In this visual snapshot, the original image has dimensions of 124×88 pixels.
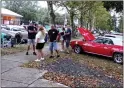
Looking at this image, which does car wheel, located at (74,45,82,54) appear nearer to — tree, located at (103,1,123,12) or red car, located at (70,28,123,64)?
red car, located at (70,28,123,64)

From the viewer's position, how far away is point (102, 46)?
13.0 m

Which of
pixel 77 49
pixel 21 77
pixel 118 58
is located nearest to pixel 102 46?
pixel 118 58

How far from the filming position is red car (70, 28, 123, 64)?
12.3 meters

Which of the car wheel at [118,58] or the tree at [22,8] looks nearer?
the car wheel at [118,58]

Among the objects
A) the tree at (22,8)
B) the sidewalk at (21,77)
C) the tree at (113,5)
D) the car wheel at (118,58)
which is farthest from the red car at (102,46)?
the tree at (22,8)

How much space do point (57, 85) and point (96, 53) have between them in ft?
23.3

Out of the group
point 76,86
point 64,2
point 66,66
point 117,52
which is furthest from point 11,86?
point 64,2

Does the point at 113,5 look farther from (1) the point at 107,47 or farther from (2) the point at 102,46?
(1) the point at 107,47

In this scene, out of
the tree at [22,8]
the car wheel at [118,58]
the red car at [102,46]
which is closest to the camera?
the car wheel at [118,58]

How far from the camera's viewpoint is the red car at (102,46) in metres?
12.3

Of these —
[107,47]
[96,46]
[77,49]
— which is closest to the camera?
[107,47]

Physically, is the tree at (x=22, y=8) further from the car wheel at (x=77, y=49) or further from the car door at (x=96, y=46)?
the car door at (x=96, y=46)

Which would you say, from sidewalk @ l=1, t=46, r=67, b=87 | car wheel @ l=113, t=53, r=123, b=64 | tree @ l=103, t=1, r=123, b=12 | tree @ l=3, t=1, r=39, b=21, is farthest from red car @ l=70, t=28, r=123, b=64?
tree @ l=3, t=1, r=39, b=21

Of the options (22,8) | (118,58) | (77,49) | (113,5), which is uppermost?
(22,8)
